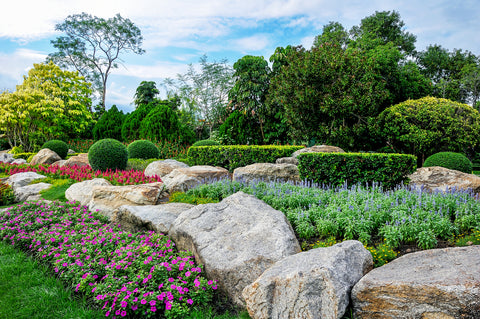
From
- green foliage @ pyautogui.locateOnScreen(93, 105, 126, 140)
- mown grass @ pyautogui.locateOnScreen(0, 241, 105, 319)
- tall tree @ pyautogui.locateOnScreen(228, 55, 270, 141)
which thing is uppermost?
tall tree @ pyautogui.locateOnScreen(228, 55, 270, 141)

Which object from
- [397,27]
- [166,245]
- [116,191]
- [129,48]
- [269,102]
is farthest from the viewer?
[129,48]

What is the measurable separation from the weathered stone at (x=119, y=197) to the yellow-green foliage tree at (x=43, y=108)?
13.6m

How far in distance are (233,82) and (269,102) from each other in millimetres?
4386

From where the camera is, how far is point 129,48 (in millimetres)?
29016

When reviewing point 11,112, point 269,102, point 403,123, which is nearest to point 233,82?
point 269,102

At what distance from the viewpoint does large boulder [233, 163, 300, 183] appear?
7.50m

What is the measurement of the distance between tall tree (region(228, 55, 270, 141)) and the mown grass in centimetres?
1405

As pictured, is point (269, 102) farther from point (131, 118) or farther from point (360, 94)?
point (131, 118)

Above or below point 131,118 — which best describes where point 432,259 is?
below

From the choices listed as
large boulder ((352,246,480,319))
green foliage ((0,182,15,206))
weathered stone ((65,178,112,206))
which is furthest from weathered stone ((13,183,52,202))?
large boulder ((352,246,480,319))

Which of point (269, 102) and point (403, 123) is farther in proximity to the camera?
point (269, 102)

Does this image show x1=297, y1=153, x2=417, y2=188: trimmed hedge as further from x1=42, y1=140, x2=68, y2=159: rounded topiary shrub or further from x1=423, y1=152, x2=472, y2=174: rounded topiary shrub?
x1=42, y1=140, x2=68, y2=159: rounded topiary shrub

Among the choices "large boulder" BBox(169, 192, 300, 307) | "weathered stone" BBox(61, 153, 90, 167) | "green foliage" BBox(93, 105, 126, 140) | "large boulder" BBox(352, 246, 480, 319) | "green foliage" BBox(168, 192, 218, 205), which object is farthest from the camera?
"green foliage" BBox(93, 105, 126, 140)

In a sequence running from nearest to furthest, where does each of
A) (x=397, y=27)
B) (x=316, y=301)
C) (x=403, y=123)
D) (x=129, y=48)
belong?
(x=316, y=301) → (x=403, y=123) → (x=397, y=27) → (x=129, y=48)
